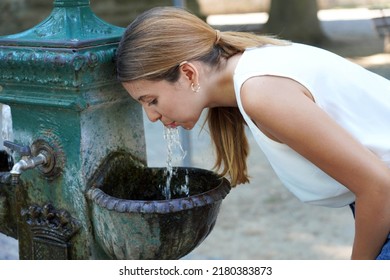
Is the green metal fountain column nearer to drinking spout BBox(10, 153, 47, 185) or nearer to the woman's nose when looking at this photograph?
drinking spout BBox(10, 153, 47, 185)

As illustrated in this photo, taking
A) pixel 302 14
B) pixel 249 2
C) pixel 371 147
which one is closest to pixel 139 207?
pixel 371 147

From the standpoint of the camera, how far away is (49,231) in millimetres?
2203

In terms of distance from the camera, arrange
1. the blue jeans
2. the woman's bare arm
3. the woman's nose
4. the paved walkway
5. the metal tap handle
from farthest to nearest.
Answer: the paved walkway, the metal tap handle, the woman's nose, the blue jeans, the woman's bare arm

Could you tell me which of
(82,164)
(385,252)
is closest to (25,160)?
(82,164)

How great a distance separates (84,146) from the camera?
2.12m

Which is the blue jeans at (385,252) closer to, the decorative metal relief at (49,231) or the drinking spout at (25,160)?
the decorative metal relief at (49,231)

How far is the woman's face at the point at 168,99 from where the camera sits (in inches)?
79.4

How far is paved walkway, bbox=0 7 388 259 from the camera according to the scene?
4039 mm

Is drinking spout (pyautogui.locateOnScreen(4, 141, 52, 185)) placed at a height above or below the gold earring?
below

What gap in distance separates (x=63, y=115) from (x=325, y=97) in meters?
0.74

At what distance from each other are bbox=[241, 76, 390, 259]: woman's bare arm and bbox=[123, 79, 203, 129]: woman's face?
188 mm

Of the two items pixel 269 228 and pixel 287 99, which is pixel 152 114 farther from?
pixel 269 228

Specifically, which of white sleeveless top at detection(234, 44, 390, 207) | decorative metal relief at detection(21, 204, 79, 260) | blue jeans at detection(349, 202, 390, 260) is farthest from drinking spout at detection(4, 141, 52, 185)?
blue jeans at detection(349, 202, 390, 260)

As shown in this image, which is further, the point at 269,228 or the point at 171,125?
the point at 269,228
